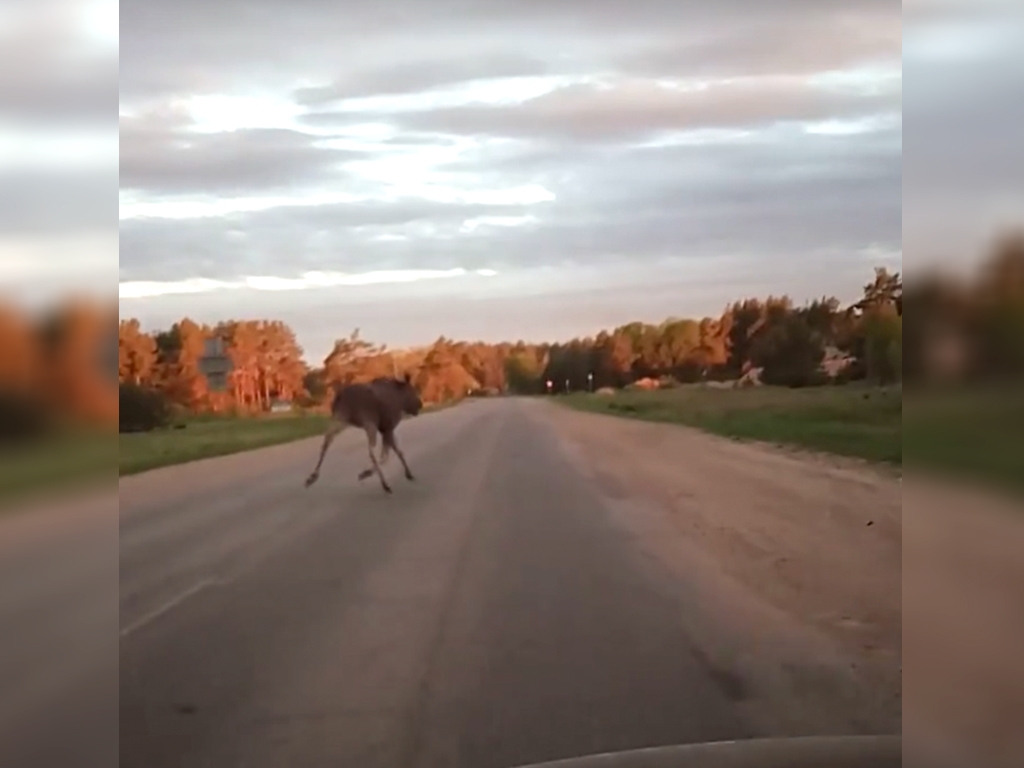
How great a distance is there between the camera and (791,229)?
5.98m

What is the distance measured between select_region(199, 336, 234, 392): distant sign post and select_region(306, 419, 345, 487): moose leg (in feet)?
2.77

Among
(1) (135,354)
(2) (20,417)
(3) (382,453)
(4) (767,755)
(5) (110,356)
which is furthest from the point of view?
(3) (382,453)

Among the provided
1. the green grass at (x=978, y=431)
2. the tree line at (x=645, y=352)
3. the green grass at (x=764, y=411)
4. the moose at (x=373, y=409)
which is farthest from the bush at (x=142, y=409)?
the green grass at (x=764, y=411)

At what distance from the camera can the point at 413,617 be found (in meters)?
5.95

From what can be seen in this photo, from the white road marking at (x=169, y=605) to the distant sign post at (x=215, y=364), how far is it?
80 cm

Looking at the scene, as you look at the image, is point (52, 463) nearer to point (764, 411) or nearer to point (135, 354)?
point (135, 354)

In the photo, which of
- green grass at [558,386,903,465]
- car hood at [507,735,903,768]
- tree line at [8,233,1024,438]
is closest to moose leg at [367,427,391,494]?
tree line at [8,233,1024,438]

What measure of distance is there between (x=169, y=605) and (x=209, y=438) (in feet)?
2.13

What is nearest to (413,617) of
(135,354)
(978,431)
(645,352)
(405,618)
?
(405,618)

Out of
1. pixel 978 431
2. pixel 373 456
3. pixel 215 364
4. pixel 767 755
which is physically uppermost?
pixel 215 364

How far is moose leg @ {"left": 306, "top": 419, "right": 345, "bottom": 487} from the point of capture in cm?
615

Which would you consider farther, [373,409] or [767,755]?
[373,409]

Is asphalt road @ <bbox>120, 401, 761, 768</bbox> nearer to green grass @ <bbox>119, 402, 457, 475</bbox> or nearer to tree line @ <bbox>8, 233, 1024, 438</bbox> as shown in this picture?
green grass @ <bbox>119, 402, 457, 475</bbox>

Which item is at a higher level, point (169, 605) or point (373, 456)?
point (373, 456)
